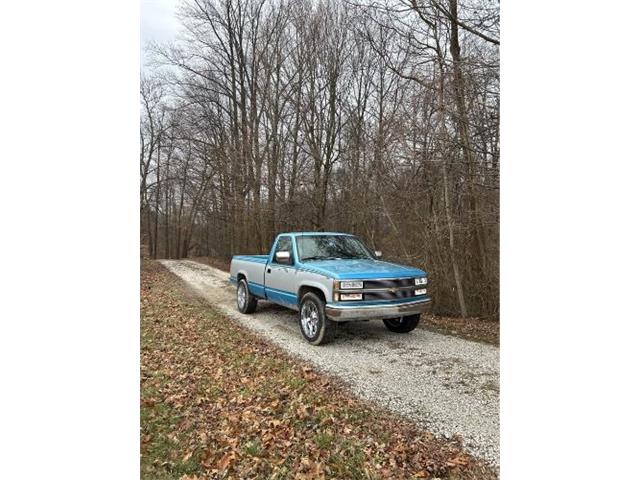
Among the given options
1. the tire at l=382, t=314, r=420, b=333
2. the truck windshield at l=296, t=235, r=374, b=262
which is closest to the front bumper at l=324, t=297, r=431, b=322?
the tire at l=382, t=314, r=420, b=333

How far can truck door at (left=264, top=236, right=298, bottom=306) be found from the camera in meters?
4.48

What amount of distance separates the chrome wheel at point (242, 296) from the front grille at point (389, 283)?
264 cm

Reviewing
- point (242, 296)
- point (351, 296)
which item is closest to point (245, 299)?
point (242, 296)

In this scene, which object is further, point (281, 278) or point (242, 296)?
point (242, 296)

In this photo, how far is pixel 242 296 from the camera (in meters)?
5.71

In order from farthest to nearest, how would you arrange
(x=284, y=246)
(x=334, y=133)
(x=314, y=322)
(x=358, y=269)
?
(x=284, y=246)
(x=334, y=133)
(x=314, y=322)
(x=358, y=269)

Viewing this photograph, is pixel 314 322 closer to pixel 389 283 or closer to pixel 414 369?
pixel 389 283

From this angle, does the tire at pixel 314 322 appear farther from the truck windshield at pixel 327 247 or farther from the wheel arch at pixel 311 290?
the truck windshield at pixel 327 247

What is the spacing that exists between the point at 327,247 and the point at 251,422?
8.76 ft

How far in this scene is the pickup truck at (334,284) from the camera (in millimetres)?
3654

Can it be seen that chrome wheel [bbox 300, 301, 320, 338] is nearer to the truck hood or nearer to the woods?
the truck hood

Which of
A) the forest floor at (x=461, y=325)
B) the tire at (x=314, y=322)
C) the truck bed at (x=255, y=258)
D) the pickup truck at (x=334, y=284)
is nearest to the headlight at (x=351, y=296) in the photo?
the pickup truck at (x=334, y=284)

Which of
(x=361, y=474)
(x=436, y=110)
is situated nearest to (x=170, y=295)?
(x=361, y=474)
